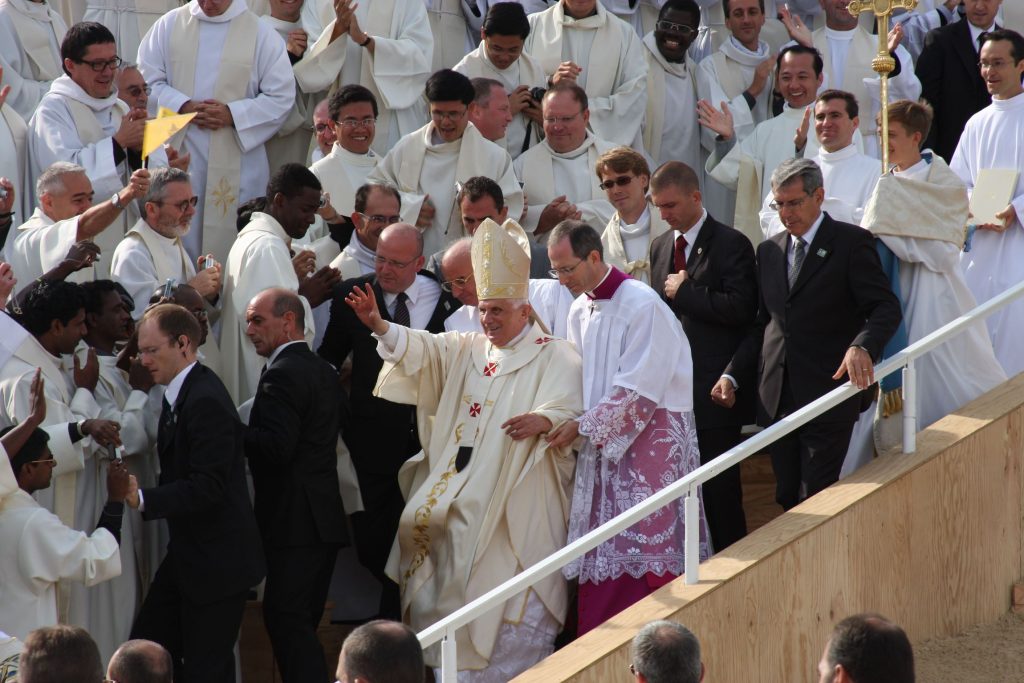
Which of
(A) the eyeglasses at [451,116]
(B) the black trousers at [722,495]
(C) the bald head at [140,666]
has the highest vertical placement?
(A) the eyeglasses at [451,116]

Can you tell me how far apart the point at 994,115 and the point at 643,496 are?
3.48 metres

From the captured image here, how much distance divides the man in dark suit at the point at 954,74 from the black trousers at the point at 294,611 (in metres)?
5.63

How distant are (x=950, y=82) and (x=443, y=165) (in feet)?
12.2

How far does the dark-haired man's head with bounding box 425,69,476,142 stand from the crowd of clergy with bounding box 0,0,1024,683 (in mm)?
21

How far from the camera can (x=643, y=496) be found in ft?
21.6

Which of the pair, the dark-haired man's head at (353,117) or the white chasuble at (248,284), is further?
the dark-haired man's head at (353,117)

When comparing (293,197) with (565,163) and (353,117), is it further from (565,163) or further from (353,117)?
(565,163)

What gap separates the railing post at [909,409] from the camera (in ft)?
21.8

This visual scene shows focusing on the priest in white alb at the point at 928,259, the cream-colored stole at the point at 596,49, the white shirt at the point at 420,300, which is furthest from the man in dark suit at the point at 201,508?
the cream-colored stole at the point at 596,49

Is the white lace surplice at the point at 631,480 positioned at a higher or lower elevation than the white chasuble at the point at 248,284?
lower

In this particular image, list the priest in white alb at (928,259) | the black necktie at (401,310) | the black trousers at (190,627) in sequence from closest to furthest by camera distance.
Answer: the black trousers at (190,627), the priest in white alb at (928,259), the black necktie at (401,310)

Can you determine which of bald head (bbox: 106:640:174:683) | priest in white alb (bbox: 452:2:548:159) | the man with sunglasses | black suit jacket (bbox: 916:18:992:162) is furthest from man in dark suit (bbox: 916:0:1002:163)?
bald head (bbox: 106:640:174:683)

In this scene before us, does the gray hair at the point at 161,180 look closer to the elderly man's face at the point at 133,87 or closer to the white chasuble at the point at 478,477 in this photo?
the elderly man's face at the point at 133,87

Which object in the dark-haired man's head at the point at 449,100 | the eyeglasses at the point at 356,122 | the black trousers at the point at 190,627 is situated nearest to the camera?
the black trousers at the point at 190,627
